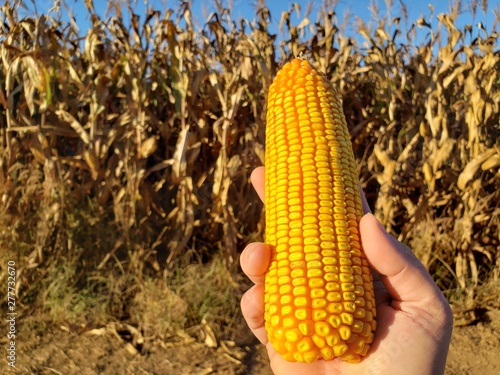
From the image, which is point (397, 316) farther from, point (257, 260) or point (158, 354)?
point (158, 354)

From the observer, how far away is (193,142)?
4.29 m

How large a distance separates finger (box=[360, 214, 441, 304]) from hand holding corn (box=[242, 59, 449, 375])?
20 millimetres

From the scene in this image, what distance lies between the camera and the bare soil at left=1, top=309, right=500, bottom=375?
12.1 ft

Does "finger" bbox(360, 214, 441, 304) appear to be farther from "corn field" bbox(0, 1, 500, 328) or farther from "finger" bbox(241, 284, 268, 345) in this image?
"corn field" bbox(0, 1, 500, 328)

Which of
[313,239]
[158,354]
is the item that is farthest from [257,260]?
[158,354]

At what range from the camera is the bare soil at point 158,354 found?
3.69 m

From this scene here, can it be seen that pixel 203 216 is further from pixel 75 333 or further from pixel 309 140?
pixel 309 140

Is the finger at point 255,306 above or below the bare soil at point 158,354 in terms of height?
above

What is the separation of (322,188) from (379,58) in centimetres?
358

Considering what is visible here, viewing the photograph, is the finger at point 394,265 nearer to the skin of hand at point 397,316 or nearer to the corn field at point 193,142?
the skin of hand at point 397,316

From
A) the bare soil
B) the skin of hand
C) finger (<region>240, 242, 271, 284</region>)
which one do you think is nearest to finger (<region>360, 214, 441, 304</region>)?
the skin of hand

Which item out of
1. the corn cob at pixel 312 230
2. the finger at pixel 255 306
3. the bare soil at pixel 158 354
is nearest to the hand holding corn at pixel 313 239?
the corn cob at pixel 312 230

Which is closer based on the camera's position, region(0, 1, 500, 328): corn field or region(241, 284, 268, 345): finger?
region(241, 284, 268, 345): finger

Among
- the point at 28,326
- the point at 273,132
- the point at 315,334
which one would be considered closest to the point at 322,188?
the point at 273,132
